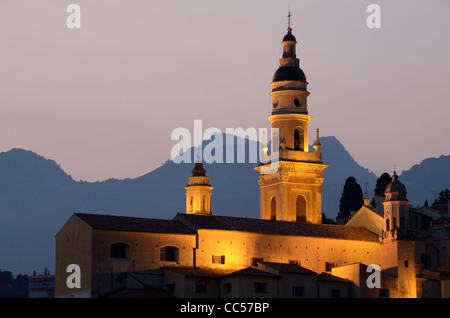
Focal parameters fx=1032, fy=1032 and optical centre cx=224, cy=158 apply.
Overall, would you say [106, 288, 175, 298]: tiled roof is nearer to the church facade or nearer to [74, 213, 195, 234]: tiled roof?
the church facade

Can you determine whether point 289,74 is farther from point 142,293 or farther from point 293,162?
point 142,293

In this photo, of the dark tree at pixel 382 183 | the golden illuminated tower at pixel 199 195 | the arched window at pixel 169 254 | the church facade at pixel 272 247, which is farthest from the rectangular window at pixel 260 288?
the dark tree at pixel 382 183

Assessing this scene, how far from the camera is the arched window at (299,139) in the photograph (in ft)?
288

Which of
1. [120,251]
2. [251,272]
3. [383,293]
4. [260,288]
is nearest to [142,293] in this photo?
[120,251]

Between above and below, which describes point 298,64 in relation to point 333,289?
above

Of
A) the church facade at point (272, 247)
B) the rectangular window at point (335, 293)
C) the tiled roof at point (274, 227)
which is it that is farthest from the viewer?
the tiled roof at point (274, 227)

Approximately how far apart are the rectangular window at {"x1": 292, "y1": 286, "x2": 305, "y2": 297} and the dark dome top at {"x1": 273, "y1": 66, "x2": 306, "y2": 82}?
22802 mm

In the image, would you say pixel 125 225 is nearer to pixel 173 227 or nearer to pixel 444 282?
pixel 173 227

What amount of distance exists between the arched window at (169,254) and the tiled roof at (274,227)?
254 centimetres

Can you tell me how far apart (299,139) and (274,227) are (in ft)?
41.3

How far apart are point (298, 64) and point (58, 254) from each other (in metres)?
28.6

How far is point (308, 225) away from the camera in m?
80.2

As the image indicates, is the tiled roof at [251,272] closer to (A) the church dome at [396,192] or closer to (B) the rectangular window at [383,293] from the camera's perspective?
(B) the rectangular window at [383,293]
